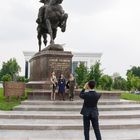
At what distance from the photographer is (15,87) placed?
19266 mm

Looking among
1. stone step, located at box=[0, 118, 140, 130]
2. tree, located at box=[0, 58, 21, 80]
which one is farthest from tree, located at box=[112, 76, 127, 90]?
stone step, located at box=[0, 118, 140, 130]

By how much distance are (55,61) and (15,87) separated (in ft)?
12.3

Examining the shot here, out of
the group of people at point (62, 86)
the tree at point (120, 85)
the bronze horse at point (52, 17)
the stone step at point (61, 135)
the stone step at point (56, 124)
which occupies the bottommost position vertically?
the stone step at point (61, 135)

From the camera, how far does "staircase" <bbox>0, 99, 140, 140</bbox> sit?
12461mm

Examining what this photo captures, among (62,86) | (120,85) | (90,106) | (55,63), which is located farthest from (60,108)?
(120,85)

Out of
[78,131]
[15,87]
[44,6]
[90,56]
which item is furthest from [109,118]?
[90,56]

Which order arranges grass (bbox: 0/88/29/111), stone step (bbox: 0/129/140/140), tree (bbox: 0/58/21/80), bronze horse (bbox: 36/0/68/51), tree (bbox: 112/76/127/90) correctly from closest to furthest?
stone step (bbox: 0/129/140/140) < grass (bbox: 0/88/29/111) < bronze horse (bbox: 36/0/68/51) < tree (bbox: 112/76/127/90) < tree (bbox: 0/58/21/80)

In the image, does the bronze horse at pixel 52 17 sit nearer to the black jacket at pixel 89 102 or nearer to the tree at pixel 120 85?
the black jacket at pixel 89 102

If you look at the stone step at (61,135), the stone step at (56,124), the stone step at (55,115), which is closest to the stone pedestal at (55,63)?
the stone step at (55,115)

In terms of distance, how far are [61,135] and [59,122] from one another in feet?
5.78

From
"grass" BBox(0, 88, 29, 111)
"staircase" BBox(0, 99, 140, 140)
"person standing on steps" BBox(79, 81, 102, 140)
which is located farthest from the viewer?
"grass" BBox(0, 88, 29, 111)

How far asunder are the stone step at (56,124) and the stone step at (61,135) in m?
0.25

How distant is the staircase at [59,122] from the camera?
12461mm

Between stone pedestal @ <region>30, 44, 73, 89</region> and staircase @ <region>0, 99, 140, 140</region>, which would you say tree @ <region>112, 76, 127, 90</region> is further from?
staircase @ <region>0, 99, 140, 140</region>
